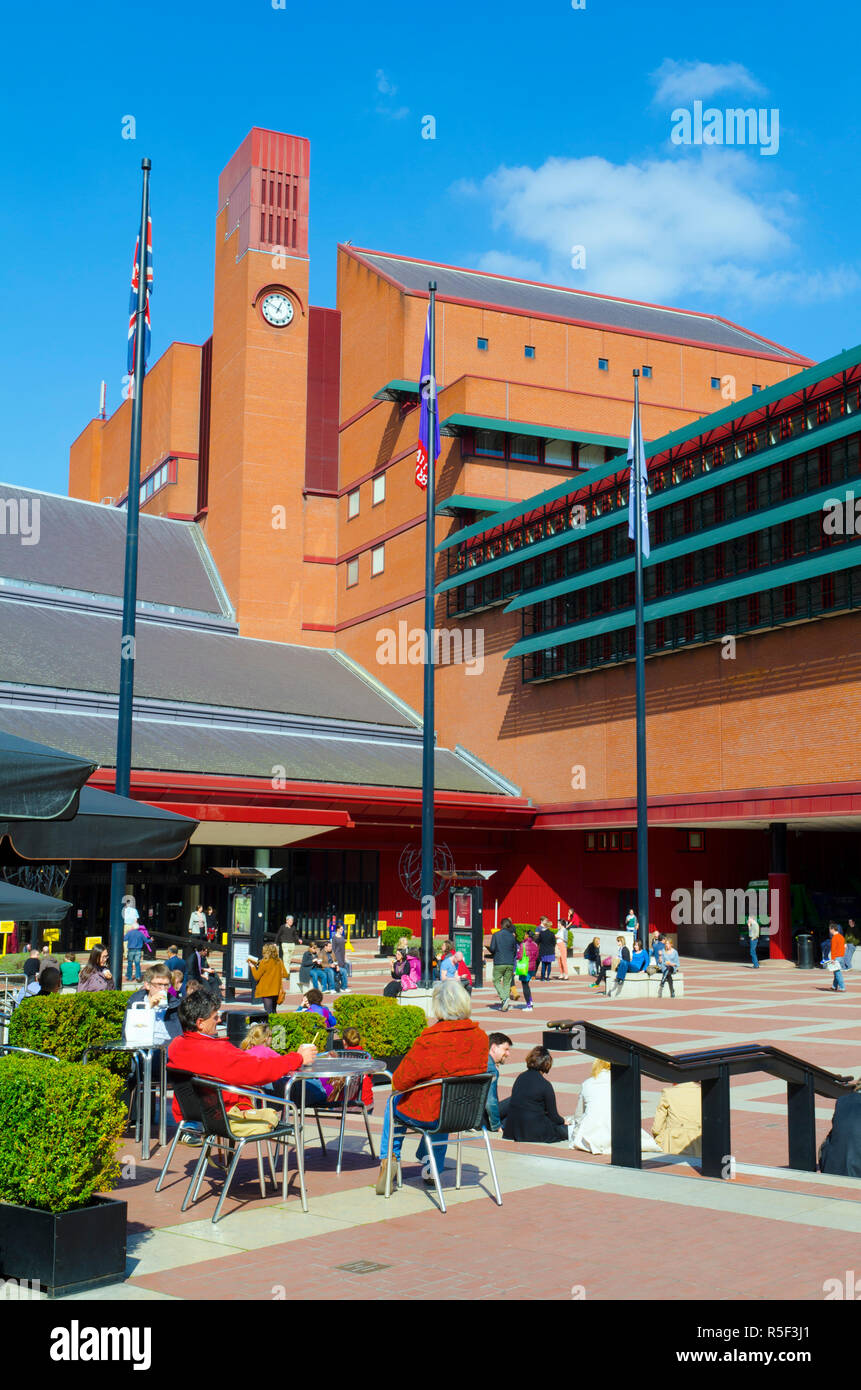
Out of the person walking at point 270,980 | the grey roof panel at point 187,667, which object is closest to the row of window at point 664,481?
the grey roof panel at point 187,667

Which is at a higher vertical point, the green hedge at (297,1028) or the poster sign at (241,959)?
the green hedge at (297,1028)

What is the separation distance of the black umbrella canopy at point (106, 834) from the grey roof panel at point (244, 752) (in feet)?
87.5

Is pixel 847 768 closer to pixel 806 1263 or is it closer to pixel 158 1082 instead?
pixel 158 1082

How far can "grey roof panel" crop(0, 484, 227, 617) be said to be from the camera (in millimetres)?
49719

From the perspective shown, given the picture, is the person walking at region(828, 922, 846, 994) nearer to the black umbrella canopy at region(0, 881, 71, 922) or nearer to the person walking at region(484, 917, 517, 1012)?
the person walking at region(484, 917, 517, 1012)

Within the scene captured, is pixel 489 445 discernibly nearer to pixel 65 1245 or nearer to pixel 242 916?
pixel 242 916

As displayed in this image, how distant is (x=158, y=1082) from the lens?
1081 cm

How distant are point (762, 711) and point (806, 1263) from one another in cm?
2997

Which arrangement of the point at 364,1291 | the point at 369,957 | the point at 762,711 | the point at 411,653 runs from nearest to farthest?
the point at 364,1291 → the point at 762,711 → the point at 369,957 → the point at 411,653

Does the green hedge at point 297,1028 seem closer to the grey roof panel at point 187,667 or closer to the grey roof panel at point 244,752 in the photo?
the grey roof panel at point 244,752

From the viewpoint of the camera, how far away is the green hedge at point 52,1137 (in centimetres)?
587

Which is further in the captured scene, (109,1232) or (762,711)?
(762,711)

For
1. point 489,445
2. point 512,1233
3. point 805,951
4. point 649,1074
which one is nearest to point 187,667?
point 489,445
